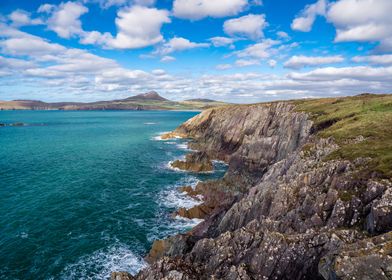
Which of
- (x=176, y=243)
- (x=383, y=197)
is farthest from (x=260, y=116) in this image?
(x=383, y=197)

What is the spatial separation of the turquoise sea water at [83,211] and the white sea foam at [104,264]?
111mm

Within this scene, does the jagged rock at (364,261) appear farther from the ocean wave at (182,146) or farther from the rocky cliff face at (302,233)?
the ocean wave at (182,146)

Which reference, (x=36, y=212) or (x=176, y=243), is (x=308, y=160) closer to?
(x=176, y=243)

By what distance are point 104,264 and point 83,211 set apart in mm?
16592

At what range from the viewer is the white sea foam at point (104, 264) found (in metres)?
31.2

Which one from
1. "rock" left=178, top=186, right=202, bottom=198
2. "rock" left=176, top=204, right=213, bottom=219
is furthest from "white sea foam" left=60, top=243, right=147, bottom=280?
"rock" left=178, top=186, right=202, bottom=198

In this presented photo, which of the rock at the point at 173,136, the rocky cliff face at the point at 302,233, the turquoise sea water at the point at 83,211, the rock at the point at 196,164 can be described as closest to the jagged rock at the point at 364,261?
the rocky cliff face at the point at 302,233

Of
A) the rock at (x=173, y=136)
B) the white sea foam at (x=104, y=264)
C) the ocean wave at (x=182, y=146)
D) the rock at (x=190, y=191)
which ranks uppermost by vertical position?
the rock at (x=173, y=136)

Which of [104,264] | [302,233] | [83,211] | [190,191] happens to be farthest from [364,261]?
[83,211]

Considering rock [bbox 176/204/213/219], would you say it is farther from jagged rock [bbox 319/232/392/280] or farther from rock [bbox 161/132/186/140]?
rock [bbox 161/132/186/140]

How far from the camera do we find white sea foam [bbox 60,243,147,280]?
3123 centimetres

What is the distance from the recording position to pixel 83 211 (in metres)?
47.2

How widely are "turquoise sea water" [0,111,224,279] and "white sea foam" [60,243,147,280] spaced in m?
0.11

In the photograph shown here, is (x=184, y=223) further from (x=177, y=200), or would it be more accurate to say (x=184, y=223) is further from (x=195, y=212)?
(x=177, y=200)
